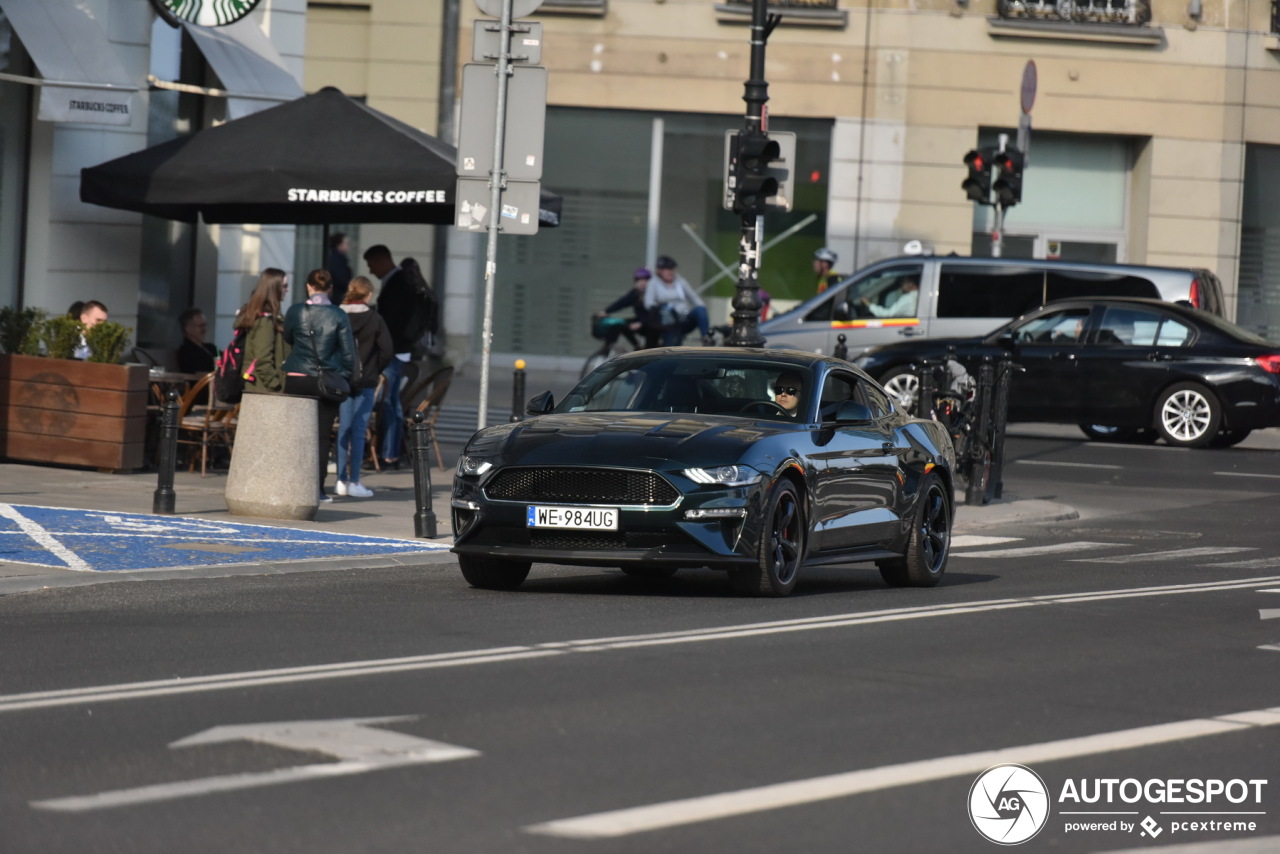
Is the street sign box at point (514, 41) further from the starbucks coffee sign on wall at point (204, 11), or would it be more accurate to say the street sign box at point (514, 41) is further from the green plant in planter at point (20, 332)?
the starbucks coffee sign on wall at point (204, 11)

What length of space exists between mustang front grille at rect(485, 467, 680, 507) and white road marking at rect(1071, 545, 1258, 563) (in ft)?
15.3

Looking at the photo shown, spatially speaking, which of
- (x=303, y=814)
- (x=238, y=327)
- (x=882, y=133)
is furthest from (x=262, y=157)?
(x=882, y=133)

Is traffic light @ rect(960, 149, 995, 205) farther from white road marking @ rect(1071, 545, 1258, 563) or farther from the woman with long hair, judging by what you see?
the woman with long hair

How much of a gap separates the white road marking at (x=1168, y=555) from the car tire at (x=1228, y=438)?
9.62m

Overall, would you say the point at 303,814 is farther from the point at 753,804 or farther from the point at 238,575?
the point at 238,575

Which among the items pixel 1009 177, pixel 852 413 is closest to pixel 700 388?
pixel 852 413

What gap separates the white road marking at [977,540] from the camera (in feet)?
52.3

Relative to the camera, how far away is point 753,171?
19516mm

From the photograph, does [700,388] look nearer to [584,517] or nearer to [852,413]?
[852,413]

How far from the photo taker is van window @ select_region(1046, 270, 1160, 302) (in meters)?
26.2

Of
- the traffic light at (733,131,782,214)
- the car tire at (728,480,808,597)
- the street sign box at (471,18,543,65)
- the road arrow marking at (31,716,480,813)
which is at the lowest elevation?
the road arrow marking at (31,716,480,813)

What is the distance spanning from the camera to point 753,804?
5.88m

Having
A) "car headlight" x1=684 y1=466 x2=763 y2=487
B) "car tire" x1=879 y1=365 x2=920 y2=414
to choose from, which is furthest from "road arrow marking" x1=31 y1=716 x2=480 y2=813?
"car tire" x1=879 y1=365 x2=920 y2=414

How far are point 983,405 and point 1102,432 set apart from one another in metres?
8.21
